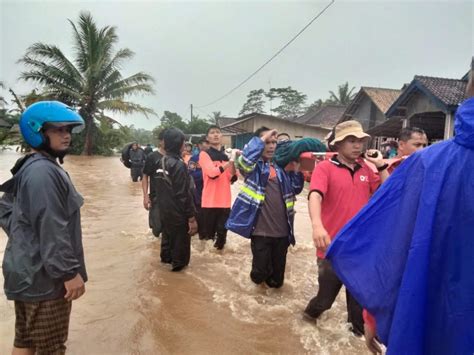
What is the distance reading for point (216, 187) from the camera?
5.82m

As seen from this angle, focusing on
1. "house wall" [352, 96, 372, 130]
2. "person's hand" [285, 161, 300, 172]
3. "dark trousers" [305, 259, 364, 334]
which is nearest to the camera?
"dark trousers" [305, 259, 364, 334]

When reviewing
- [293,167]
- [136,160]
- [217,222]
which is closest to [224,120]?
[136,160]

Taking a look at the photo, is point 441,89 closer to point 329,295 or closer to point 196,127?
point 329,295

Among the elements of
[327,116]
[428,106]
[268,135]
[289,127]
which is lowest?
[268,135]

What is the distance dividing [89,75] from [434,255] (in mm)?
27271

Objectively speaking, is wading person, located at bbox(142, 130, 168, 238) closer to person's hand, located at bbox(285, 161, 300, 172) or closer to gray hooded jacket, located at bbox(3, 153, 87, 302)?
person's hand, located at bbox(285, 161, 300, 172)

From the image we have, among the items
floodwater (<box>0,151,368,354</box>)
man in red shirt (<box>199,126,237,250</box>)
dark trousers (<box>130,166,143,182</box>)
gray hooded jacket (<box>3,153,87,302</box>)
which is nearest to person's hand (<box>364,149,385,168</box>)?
floodwater (<box>0,151,368,354</box>)

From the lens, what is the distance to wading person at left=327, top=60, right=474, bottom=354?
120cm

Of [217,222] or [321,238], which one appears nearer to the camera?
[321,238]

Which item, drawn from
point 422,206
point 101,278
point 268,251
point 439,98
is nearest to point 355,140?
point 268,251

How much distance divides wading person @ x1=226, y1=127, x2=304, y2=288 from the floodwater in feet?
1.60

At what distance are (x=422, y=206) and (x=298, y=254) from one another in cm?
513

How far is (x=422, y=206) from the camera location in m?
1.25

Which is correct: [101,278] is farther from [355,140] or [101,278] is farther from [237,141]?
[237,141]
